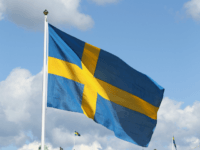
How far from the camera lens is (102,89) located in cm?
1434

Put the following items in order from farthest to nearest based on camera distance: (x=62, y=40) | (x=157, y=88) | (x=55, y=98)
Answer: (x=157, y=88) → (x=62, y=40) → (x=55, y=98)

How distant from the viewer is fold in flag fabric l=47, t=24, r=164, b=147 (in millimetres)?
13430

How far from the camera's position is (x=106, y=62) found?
47.2ft

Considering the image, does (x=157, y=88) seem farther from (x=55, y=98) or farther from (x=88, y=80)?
(x=55, y=98)

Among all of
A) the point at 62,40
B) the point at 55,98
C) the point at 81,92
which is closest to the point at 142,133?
the point at 81,92

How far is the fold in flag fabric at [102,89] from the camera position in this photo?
13430 mm

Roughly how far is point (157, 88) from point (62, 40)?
15.2ft

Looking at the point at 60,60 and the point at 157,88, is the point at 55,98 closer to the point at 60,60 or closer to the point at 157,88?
the point at 60,60

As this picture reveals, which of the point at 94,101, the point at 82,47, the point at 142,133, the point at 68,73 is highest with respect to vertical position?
the point at 82,47

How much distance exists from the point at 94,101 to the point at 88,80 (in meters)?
0.90

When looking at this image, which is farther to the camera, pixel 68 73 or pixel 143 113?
pixel 143 113

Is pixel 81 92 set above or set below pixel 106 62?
below

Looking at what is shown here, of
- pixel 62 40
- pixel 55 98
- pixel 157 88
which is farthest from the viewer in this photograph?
pixel 157 88

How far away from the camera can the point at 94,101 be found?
1391 centimetres
